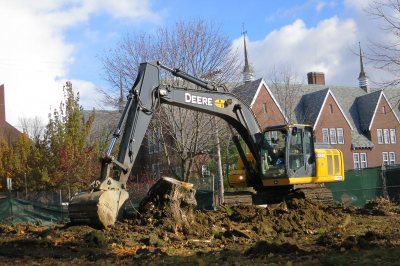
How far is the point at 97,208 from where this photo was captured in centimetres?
1210

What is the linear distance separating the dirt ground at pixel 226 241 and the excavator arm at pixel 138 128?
1.78ft

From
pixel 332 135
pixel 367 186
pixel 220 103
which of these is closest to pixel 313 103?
pixel 332 135

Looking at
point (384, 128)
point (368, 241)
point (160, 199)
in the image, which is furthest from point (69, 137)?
point (384, 128)

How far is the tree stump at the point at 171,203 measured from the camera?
13680 mm

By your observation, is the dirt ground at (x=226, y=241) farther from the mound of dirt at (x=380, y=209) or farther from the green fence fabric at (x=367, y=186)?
the green fence fabric at (x=367, y=186)

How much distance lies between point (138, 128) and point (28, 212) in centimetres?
1131

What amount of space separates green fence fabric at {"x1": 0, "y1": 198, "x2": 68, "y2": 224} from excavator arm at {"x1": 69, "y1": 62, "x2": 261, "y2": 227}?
9.42 metres

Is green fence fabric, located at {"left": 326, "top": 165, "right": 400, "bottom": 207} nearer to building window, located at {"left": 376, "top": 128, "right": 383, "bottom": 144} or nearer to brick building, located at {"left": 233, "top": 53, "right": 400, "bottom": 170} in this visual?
brick building, located at {"left": 233, "top": 53, "right": 400, "bottom": 170}

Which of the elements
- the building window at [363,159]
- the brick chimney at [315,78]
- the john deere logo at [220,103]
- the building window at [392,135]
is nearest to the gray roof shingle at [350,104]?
the building window at [363,159]

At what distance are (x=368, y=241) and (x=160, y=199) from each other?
5546 mm

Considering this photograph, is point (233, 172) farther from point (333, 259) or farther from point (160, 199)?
point (333, 259)

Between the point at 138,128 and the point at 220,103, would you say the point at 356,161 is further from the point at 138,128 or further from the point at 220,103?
the point at 138,128

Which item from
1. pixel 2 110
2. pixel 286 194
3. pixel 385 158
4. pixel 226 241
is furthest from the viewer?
pixel 385 158

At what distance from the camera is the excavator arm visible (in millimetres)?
12438
